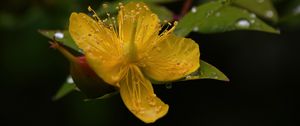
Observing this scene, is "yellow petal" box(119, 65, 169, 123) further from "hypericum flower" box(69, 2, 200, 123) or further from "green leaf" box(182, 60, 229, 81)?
"green leaf" box(182, 60, 229, 81)

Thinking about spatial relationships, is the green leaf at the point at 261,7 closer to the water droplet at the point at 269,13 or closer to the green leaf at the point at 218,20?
the water droplet at the point at 269,13

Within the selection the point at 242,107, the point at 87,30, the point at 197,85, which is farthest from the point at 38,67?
the point at 87,30

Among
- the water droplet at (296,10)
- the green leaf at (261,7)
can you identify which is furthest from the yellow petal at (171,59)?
the water droplet at (296,10)

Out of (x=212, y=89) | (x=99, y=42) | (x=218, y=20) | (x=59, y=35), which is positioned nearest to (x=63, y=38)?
(x=59, y=35)

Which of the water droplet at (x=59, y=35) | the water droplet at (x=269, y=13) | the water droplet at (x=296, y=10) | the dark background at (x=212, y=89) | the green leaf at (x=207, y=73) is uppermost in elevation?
the water droplet at (x=59, y=35)

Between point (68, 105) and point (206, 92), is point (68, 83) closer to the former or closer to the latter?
point (68, 105)

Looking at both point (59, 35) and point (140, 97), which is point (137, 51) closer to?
point (140, 97)
